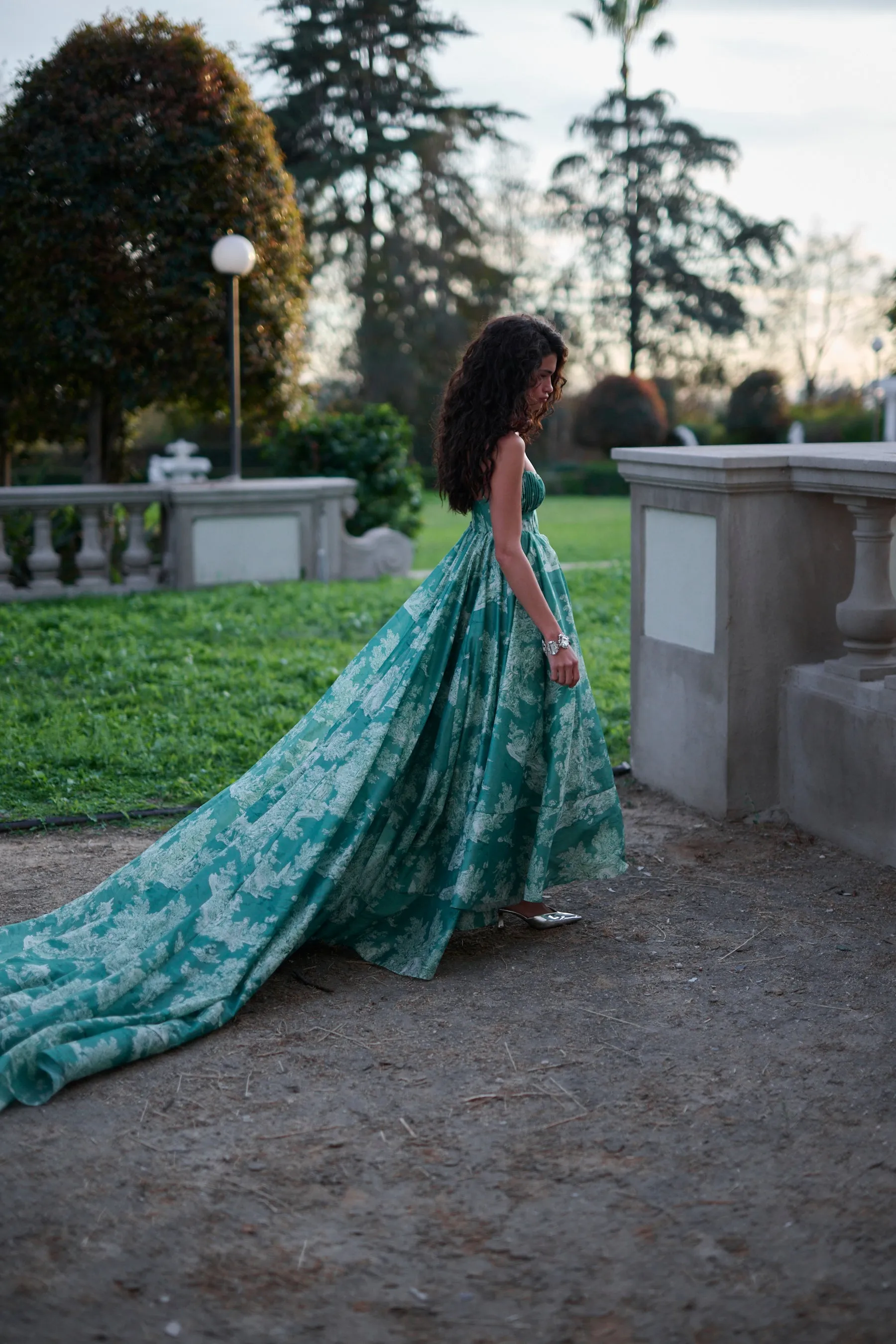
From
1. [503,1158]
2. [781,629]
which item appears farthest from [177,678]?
[503,1158]

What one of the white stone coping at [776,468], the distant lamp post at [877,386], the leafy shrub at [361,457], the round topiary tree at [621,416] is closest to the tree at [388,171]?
the round topiary tree at [621,416]

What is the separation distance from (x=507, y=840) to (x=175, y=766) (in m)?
2.29

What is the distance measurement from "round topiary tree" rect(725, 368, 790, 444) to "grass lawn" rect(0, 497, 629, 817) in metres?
20.3

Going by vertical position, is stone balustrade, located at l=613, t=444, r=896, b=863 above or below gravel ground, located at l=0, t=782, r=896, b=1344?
above

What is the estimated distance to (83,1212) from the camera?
223cm

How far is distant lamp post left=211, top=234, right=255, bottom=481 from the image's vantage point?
32.4 feet

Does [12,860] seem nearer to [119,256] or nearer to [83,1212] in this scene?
[83,1212]

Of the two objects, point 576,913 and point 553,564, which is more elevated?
point 553,564

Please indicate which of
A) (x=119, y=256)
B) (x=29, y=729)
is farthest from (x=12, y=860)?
(x=119, y=256)

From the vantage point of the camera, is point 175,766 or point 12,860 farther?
point 175,766

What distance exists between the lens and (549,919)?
363cm

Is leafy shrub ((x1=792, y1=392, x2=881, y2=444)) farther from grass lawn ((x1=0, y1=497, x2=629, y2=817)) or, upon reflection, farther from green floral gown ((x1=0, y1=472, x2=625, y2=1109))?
green floral gown ((x1=0, y1=472, x2=625, y2=1109))

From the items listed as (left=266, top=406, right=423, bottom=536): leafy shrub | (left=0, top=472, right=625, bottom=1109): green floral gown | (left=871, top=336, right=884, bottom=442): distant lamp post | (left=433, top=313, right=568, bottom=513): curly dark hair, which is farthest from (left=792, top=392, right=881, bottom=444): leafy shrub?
(left=0, top=472, right=625, bottom=1109): green floral gown

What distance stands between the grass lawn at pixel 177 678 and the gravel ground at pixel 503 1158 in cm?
205
